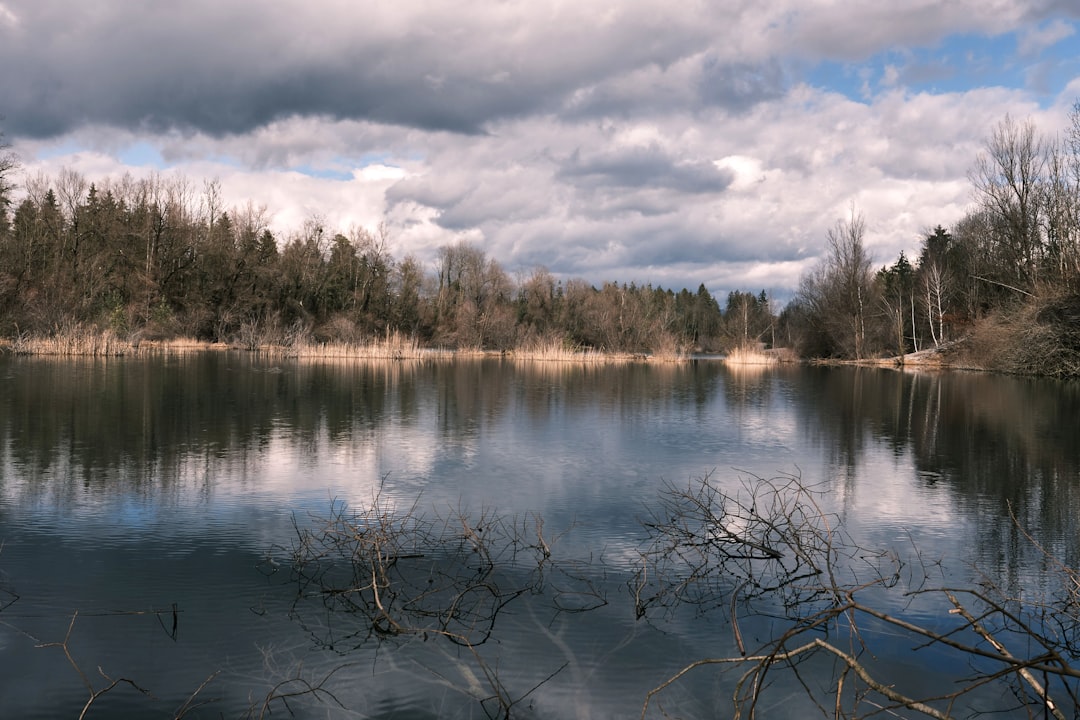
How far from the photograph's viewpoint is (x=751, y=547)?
741 cm

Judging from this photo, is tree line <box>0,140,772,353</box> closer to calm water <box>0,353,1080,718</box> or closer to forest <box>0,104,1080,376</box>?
forest <box>0,104,1080,376</box>

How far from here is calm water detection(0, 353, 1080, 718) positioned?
15.7 feet

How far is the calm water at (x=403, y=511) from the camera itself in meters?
4.77

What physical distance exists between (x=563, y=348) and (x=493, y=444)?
33.0 m

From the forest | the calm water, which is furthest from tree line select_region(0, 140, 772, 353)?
the calm water

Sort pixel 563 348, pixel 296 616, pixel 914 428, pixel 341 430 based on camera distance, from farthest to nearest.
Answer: pixel 563 348 → pixel 914 428 → pixel 341 430 → pixel 296 616

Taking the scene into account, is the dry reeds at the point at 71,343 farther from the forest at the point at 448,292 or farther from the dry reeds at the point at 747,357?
the dry reeds at the point at 747,357

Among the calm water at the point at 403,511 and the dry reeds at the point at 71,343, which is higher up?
the dry reeds at the point at 71,343

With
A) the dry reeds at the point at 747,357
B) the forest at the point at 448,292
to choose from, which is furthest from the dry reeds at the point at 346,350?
the dry reeds at the point at 747,357

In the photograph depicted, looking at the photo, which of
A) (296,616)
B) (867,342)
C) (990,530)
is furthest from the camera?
(867,342)

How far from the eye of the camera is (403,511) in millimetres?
8383

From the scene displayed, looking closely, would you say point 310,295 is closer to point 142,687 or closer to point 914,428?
point 914,428

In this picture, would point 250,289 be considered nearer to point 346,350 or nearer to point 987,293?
point 346,350

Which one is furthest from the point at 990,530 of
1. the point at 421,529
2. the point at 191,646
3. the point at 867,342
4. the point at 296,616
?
the point at 867,342
